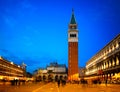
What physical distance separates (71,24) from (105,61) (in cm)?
8104

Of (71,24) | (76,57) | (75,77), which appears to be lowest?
(75,77)

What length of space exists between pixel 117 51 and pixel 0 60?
79475mm

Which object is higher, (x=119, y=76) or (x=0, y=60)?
(x=0, y=60)

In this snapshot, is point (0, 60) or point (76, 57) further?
point (76, 57)

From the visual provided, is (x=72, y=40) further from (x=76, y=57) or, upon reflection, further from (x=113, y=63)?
(x=113, y=63)

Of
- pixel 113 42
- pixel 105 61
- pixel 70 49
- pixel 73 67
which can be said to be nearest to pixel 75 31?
pixel 70 49

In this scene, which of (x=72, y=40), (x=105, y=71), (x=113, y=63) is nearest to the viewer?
(x=113, y=63)

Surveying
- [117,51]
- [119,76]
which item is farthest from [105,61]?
[119,76]

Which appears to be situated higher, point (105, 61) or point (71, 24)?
point (71, 24)

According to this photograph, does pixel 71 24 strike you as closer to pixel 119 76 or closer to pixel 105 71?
pixel 105 71

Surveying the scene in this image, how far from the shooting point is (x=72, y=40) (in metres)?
168

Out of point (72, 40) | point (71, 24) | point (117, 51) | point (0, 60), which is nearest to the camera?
point (117, 51)

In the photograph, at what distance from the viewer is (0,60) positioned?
146000 millimetres

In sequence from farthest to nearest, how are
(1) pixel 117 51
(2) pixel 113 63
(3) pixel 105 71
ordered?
1. (3) pixel 105 71
2. (2) pixel 113 63
3. (1) pixel 117 51
